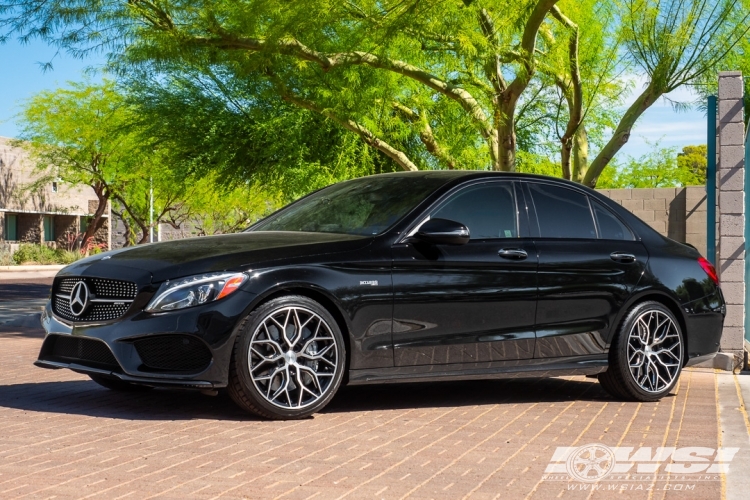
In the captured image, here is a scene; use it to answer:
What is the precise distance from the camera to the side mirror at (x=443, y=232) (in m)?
7.36

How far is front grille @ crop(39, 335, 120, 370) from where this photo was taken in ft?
22.7

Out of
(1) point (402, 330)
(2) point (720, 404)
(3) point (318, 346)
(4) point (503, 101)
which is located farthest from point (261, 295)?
(4) point (503, 101)

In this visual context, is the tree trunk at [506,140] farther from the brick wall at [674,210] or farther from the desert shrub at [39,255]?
the desert shrub at [39,255]

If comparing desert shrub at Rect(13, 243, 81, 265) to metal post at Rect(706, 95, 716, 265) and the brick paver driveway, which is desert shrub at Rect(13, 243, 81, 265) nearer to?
metal post at Rect(706, 95, 716, 265)

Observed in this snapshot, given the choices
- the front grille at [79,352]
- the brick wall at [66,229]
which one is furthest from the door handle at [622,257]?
the brick wall at [66,229]

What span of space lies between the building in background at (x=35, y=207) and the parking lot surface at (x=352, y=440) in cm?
4884

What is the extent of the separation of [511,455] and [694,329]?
3393 mm

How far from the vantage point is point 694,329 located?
8914 millimetres

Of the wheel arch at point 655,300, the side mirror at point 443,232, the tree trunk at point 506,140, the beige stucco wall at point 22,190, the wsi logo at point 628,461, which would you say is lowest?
the wsi logo at point 628,461

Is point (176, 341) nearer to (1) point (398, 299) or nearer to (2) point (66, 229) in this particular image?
(1) point (398, 299)

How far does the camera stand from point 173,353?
22.2ft

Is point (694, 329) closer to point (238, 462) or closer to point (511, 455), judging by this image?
point (511, 455)

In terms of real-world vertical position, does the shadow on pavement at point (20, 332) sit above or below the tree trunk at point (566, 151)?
below

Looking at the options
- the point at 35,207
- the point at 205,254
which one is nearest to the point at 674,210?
the point at 205,254
